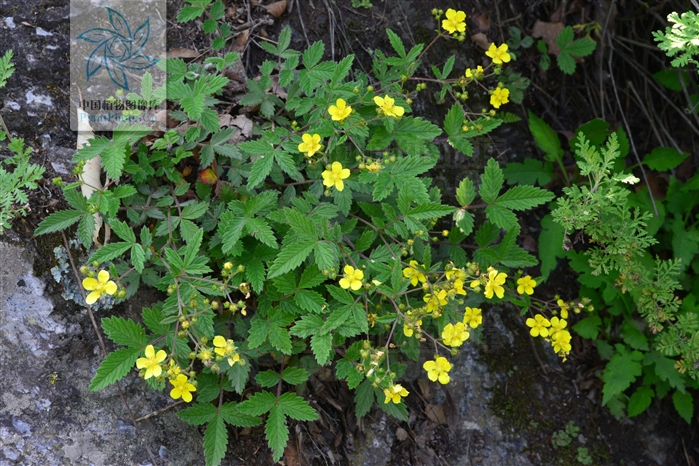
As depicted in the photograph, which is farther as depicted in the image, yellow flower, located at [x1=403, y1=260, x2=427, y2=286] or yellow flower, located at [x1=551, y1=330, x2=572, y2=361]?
yellow flower, located at [x1=551, y1=330, x2=572, y2=361]

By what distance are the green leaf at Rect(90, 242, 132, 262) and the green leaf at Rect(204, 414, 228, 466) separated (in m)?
0.83

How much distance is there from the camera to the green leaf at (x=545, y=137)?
356 centimetres

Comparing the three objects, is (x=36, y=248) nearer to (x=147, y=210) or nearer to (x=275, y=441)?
(x=147, y=210)

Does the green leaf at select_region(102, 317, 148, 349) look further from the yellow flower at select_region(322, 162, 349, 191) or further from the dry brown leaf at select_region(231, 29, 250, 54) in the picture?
the dry brown leaf at select_region(231, 29, 250, 54)

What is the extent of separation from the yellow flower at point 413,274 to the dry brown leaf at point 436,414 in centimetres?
103

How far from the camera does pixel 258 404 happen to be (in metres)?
2.42

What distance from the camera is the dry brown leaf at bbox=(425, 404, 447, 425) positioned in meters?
3.12

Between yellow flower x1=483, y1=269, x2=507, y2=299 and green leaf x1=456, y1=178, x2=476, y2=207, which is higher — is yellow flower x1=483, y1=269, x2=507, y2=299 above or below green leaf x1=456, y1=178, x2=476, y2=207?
below

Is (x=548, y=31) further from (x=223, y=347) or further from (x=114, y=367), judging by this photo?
(x=114, y=367)

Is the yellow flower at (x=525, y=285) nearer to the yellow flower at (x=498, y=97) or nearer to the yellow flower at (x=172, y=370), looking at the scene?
the yellow flower at (x=498, y=97)

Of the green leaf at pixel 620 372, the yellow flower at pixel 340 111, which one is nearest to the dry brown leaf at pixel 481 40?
the yellow flower at pixel 340 111

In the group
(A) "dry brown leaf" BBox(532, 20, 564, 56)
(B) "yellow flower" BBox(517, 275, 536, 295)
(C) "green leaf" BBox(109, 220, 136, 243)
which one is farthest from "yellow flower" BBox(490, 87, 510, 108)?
(C) "green leaf" BBox(109, 220, 136, 243)

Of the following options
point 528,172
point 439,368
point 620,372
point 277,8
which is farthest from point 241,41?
point 620,372

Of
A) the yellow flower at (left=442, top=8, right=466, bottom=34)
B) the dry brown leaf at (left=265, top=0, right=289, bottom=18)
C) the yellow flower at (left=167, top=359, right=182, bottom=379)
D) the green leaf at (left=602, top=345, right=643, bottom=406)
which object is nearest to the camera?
the yellow flower at (left=167, top=359, right=182, bottom=379)
